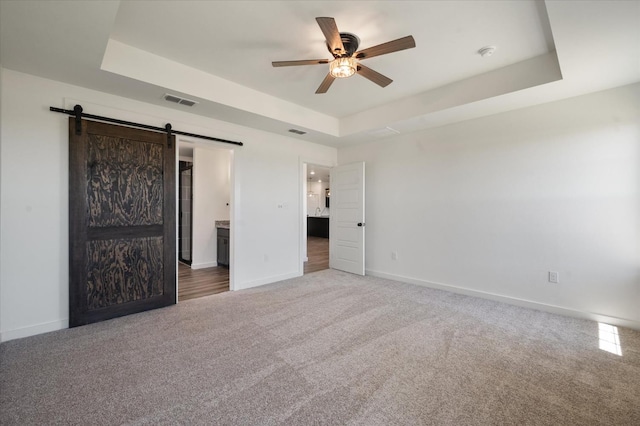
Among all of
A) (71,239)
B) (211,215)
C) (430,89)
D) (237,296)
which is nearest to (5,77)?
(71,239)

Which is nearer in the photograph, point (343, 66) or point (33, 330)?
point (343, 66)

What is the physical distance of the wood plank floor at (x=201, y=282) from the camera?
13.3ft

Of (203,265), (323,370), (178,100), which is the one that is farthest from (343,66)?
(203,265)

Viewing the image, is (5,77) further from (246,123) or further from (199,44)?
(246,123)

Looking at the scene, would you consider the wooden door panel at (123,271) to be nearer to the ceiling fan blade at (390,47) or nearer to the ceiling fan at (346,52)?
the ceiling fan at (346,52)

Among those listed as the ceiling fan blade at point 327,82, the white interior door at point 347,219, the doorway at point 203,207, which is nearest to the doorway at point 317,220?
the white interior door at point 347,219

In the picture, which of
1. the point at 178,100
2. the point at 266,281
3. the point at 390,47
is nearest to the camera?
the point at 390,47

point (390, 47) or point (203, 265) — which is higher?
point (390, 47)

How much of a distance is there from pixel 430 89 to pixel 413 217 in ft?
6.42

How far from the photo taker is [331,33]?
6.65 feet

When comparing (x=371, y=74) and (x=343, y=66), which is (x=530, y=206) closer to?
(x=371, y=74)

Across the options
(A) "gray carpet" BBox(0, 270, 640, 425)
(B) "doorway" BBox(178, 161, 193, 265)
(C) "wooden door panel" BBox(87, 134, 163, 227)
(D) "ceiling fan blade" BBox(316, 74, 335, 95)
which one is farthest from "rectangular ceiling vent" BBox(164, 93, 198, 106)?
(B) "doorway" BBox(178, 161, 193, 265)

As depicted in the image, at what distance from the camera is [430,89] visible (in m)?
3.66

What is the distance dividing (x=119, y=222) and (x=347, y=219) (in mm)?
3606
